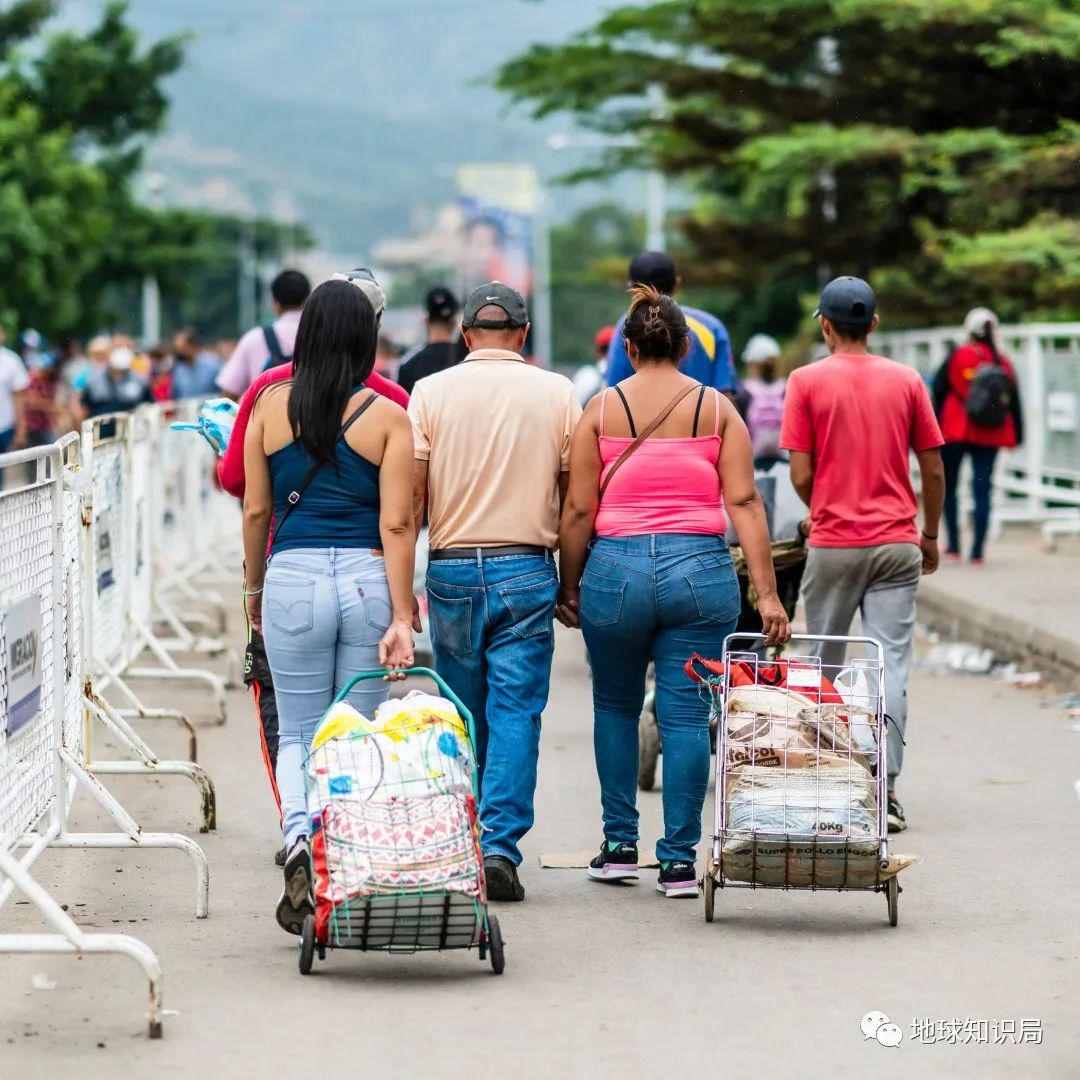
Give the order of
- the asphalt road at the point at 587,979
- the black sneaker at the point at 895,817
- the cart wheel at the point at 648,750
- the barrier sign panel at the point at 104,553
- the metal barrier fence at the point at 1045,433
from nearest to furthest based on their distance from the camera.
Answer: the asphalt road at the point at 587,979 < the black sneaker at the point at 895,817 < the cart wheel at the point at 648,750 < the barrier sign panel at the point at 104,553 < the metal barrier fence at the point at 1045,433

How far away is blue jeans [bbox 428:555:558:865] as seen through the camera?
281 inches

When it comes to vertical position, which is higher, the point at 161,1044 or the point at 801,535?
the point at 801,535

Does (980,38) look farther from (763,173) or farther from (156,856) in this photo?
(156,856)

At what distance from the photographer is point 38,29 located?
142 feet

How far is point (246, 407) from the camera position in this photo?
670 centimetres

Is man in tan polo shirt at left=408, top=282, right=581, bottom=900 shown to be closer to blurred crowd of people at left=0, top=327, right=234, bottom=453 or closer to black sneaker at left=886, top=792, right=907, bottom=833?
black sneaker at left=886, top=792, right=907, bottom=833

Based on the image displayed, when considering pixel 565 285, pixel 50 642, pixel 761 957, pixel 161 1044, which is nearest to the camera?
pixel 161 1044

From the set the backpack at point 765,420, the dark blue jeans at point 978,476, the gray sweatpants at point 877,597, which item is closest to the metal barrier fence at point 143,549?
the gray sweatpants at point 877,597

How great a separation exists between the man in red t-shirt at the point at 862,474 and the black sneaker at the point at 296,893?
2.55 m

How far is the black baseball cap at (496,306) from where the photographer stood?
730cm

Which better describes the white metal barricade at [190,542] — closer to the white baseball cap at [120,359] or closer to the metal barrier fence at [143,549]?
the metal barrier fence at [143,549]

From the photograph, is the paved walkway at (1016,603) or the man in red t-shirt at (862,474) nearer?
the man in red t-shirt at (862,474)

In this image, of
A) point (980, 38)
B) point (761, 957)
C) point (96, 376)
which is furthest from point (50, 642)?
point (980, 38)

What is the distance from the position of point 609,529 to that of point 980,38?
16491mm
